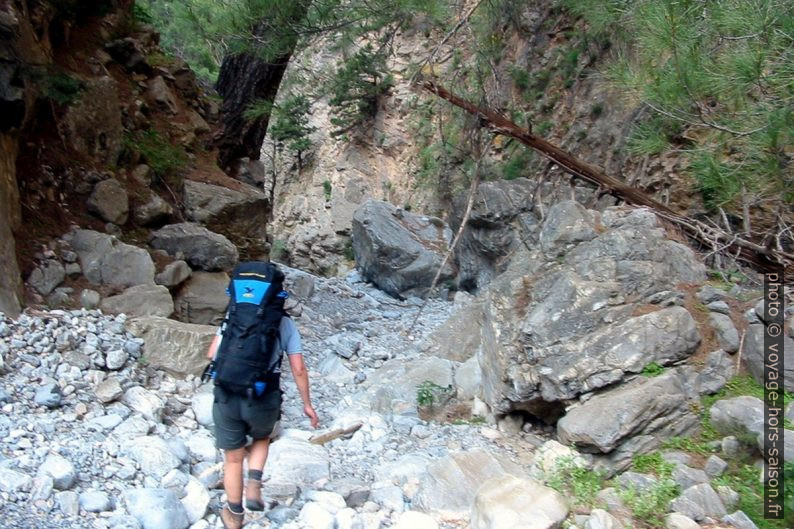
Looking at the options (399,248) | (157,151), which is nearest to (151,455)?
(157,151)

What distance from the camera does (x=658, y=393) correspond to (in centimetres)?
402

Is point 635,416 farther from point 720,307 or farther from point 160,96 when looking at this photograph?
point 160,96

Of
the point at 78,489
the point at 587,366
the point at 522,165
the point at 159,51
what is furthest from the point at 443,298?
the point at 78,489

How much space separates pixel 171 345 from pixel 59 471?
1757 mm

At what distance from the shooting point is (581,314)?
15.1ft

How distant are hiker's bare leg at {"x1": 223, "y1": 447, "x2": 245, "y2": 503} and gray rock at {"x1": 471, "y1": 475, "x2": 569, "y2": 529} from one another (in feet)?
3.74

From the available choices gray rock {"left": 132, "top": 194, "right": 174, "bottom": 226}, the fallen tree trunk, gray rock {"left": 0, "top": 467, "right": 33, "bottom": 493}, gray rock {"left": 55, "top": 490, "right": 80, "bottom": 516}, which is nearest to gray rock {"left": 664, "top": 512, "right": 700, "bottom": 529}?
the fallen tree trunk

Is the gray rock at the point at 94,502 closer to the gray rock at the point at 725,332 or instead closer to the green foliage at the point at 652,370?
the green foliage at the point at 652,370

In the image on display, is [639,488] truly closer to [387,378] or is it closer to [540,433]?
[540,433]

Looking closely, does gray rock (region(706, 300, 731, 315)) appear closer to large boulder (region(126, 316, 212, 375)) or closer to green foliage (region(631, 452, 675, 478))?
green foliage (region(631, 452, 675, 478))

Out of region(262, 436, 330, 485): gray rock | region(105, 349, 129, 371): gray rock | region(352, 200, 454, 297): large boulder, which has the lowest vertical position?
region(352, 200, 454, 297): large boulder

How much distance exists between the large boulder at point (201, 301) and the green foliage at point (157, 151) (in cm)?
158

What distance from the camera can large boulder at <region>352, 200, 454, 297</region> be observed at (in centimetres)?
1067

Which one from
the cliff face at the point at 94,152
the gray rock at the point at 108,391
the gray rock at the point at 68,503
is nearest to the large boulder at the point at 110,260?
the cliff face at the point at 94,152
